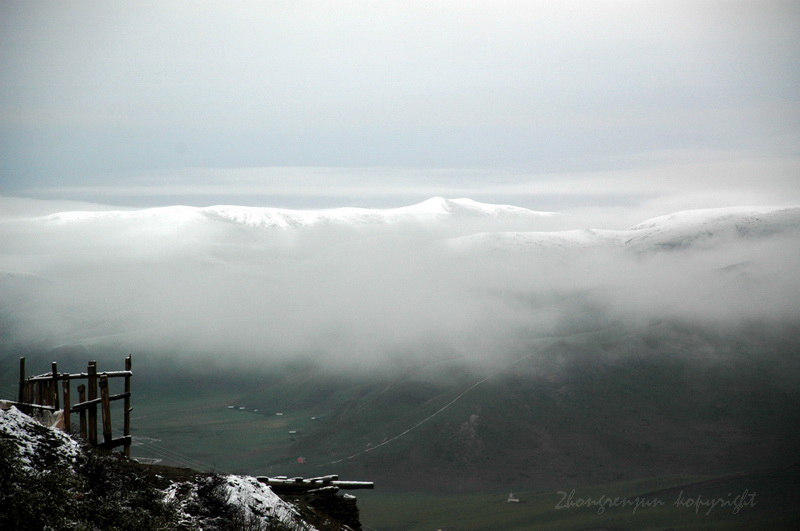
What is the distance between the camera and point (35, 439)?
19219 millimetres

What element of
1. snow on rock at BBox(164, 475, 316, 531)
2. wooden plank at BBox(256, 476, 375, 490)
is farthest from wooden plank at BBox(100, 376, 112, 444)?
wooden plank at BBox(256, 476, 375, 490)

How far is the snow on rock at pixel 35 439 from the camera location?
18.6 m

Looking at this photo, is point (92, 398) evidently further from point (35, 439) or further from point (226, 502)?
point (226, 502)

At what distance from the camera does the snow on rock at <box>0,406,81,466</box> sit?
18641mm

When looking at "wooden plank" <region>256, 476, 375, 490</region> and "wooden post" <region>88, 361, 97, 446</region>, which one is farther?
"wooden plank" <region>256, 476, 375, 490</region>

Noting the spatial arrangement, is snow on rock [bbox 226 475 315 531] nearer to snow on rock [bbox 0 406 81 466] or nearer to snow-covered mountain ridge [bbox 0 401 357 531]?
snow-covered mountain ridge [bbox 0 401 357 531]

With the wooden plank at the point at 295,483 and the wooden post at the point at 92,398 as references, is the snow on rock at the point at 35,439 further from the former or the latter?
the wooden plank at the point at 295,483

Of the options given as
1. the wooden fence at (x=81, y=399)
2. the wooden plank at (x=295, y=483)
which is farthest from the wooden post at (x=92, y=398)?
the wooden plank at (x=295, y=483)

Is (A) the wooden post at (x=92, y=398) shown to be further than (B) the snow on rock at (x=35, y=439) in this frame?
Yes

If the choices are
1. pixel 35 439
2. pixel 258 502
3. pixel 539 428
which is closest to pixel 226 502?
pixel 258 502

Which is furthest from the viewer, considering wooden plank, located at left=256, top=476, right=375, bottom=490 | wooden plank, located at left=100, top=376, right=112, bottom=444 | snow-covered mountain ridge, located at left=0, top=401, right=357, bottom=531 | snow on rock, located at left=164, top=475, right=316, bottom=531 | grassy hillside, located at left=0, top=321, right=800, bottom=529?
grassy hillside, located at left=0, top=321, right=800, bottom=529

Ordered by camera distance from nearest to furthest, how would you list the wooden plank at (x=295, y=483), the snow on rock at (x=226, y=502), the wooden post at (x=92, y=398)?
the snow on rock at (x=226, y=502)
the wooden post at (x=92, y=398)
the wooden plank at (x=295, y=483)

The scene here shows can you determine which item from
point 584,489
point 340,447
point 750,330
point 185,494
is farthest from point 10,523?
point 750,330

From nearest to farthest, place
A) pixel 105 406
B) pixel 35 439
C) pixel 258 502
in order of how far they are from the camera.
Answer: pixel 35 439 → pixel 258 502 → pixel 105 406
